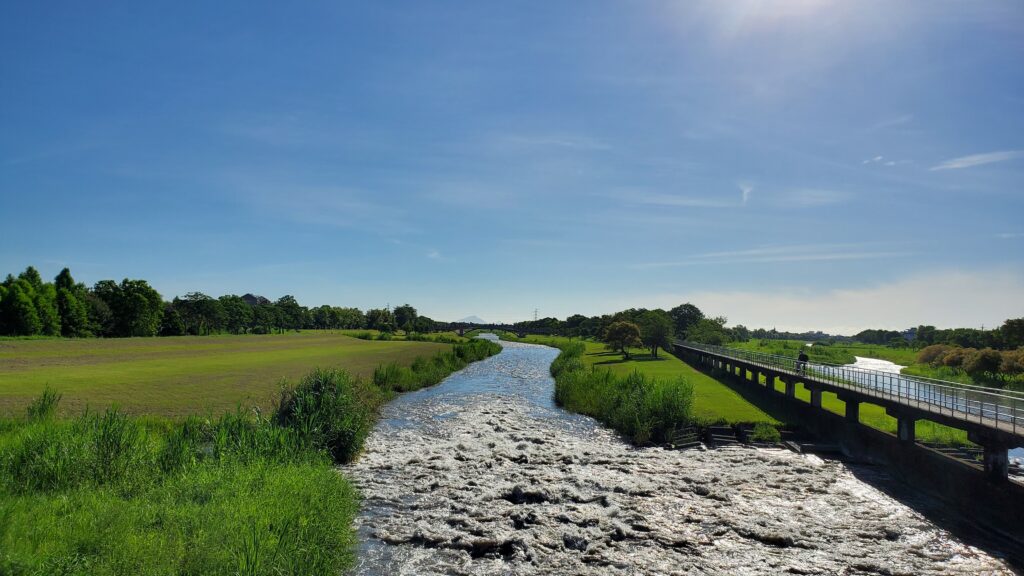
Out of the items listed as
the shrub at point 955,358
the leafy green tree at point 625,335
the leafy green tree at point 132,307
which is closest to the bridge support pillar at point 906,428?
the shrub at point 955,358

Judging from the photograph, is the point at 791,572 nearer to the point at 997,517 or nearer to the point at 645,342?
the point at 997,517

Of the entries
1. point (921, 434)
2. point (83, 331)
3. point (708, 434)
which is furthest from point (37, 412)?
point (83, 331)

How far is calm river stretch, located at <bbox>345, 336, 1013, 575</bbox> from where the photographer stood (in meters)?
17.1

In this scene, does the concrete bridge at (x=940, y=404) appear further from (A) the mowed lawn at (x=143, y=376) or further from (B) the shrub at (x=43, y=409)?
(B) the shrub at (x=43, y=409)

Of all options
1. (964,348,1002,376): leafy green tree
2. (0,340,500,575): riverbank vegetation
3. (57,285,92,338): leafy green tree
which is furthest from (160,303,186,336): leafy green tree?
(964,348,1002,376): leafy green tree

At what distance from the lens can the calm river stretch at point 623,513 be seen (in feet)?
56.2

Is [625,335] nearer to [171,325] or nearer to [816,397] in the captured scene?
[816,397]

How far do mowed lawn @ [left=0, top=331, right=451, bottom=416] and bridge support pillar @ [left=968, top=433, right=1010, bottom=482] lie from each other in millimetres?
36308

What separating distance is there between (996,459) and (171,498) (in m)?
32.2

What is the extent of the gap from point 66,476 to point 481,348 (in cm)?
10015

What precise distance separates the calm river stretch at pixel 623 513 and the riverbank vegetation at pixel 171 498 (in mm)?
2713

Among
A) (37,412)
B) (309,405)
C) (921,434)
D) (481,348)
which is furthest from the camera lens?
(481,348)

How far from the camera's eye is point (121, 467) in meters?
17.8

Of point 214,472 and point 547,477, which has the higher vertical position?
point 214,472
